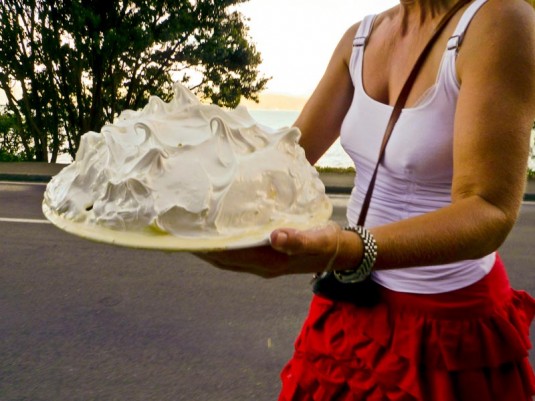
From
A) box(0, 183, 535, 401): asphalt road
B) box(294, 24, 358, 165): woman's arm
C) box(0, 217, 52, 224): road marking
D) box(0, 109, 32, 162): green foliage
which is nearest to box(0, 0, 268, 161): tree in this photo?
box(0, 109, 32, 162): green foliage

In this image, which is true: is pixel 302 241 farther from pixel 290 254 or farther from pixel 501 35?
pixel 501 35

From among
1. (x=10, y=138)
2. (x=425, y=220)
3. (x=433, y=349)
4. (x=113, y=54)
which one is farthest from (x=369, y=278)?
(x=10, y=138)

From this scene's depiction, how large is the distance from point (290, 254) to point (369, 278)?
0.40m

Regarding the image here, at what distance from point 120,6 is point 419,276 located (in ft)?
38.5

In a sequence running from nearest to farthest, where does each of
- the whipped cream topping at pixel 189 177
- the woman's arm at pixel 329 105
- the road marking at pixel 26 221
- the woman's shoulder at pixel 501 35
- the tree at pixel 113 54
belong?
the woman's shoulder at pixel 501 35 → the whipped cream topping at pixel 189 177 → the woman's arm at pixel 329 105 → the road marking at pixel 26 221 → the tree at pixel 113 54

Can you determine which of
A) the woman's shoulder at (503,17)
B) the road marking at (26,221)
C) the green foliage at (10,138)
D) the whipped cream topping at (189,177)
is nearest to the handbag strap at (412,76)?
the woman's shoulder at (503,17)

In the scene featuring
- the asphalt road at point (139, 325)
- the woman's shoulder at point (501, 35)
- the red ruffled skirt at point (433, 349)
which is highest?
the woman's shoulder at point (501, 35)

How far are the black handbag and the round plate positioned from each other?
0.14 metres

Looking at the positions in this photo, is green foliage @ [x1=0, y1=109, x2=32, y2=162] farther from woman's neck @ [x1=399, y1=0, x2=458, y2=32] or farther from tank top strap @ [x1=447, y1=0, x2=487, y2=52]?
tank top strap @ [x1=447, y1=0, x2=487, y2=52]

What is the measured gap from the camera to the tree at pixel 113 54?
38.4 feet

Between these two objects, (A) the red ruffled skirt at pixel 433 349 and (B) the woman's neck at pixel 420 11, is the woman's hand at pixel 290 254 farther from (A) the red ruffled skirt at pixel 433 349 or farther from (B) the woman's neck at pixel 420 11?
(B) the woman's neck at pixel 420 11

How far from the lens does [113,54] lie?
38.4 ft

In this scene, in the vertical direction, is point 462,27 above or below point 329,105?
above

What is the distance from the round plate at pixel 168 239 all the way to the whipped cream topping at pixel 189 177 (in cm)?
1
